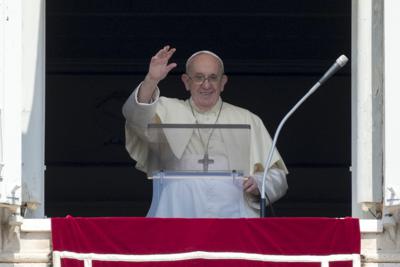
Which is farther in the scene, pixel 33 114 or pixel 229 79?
pixel 229 79

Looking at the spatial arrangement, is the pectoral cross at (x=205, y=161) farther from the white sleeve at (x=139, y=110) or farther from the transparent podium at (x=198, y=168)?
the white sleeve at (x=139, y=110)

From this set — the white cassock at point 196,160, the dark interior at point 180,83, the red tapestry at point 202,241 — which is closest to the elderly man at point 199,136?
the white cassock at point 196,160

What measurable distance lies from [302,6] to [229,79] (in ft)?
1.89

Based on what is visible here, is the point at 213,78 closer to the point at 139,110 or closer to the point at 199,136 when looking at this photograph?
the point at 199,136

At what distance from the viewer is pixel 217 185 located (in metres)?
10.0

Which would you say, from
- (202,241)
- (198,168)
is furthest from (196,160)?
(202,241)

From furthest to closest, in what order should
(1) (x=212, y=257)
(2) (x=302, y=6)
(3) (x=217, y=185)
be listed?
(2) (x=302, y=6) → (3) (x=217, y=185) → (1) (x=212, y=257)

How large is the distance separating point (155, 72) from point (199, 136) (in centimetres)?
42

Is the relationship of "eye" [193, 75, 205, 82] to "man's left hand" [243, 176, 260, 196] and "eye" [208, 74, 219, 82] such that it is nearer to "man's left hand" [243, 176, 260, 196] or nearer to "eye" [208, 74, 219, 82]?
"eye" [208, 74, 219, 82]

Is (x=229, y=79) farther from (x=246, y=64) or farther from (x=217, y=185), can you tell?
(x=217, y=185)

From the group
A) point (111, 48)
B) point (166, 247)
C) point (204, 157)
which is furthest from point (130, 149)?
point (111, 48)

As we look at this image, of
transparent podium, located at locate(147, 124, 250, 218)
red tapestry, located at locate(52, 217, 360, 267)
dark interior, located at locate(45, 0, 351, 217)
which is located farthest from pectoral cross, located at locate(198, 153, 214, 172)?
dark interior, located at locate(45, 0, 351, 217)

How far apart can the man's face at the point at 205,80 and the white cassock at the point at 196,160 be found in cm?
7

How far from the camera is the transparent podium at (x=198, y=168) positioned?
32.9ft
